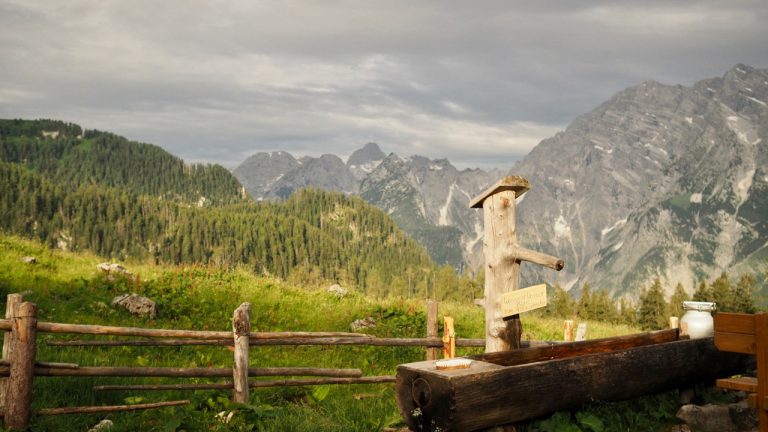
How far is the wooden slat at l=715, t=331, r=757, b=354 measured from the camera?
190 inches

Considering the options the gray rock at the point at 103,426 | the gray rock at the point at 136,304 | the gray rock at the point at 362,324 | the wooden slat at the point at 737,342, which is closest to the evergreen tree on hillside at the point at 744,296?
the gray rock at the point at 362,324

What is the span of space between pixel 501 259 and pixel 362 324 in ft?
33.0

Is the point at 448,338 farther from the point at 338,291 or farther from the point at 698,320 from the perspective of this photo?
the point at 338,291

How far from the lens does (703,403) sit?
8.80 meters

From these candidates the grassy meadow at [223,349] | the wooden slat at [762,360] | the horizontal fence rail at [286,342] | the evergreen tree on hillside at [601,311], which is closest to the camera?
the wooden slat at [762,360]

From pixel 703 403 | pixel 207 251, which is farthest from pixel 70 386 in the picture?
pixel 207 251

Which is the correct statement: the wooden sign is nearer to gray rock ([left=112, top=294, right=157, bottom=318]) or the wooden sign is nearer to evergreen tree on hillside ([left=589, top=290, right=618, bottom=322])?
gray rock ([left=112, top=294, right=157, bottom=318])

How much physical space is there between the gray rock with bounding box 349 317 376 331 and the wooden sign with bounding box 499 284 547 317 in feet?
32.6

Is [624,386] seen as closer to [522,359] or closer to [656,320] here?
[522,359]

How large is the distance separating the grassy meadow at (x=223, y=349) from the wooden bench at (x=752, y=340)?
2141 mm

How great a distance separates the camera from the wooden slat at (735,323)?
4.86 m

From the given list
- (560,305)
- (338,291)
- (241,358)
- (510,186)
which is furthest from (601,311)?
(241,358)

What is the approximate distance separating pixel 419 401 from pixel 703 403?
5.61 meters

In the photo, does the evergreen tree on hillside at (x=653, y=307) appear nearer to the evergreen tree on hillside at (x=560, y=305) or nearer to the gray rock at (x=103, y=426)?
the evergreen tree on hillside at (x=560, y=305)
